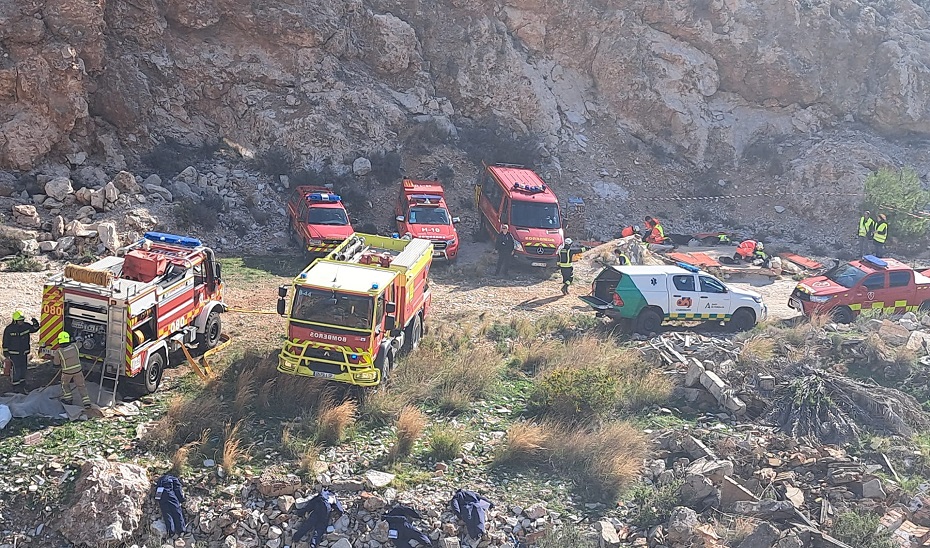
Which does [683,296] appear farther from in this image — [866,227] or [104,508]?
[104,508]

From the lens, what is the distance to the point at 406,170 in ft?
95.0

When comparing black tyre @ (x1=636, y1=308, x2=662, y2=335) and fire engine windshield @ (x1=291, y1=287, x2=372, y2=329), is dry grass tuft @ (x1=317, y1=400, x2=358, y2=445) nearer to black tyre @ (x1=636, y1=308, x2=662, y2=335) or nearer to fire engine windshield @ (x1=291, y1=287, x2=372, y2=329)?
fire engine windshield @ (x1=291, y1=287, x2=372, y2=329)

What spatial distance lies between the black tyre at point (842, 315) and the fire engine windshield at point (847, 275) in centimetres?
62

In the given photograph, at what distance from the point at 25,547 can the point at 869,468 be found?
11982 millimetres

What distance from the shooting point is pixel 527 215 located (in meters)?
23.5

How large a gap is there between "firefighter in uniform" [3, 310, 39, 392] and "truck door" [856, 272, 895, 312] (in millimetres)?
18128

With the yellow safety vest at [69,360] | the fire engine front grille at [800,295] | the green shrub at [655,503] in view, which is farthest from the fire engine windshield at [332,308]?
the fire engine front grille at [800,295]

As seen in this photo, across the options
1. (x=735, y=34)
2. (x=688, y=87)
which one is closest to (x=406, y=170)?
(x=688, y=87)

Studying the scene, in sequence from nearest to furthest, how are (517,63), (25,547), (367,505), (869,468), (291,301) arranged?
(25,547) → (367,505) → (869,468) → (291,301) → (517,63)

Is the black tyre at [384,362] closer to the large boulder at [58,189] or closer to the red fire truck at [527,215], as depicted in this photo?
the red fire truck at [527,215]

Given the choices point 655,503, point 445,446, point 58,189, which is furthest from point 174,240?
point 655,503

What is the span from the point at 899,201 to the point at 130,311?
2516cm

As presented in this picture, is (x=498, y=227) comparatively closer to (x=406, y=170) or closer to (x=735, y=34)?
(x=406, y=170)

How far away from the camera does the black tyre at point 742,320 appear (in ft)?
63.2
